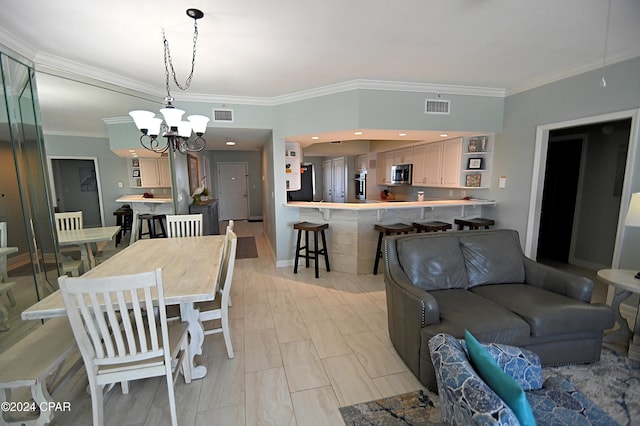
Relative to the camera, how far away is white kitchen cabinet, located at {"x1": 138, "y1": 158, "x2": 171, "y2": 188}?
3.74m

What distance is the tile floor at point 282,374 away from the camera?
1.74m

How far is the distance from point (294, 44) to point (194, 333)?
2.55m

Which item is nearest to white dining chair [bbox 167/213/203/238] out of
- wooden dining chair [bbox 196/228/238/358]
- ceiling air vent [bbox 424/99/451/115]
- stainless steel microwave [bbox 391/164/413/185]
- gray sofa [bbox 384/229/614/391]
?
wooden dining chair [bbox 196/228/238/358]

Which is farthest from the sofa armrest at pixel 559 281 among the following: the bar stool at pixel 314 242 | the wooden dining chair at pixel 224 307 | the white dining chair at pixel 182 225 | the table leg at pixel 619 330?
the white dining chair at pixel 182 225

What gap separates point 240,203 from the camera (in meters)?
9.15

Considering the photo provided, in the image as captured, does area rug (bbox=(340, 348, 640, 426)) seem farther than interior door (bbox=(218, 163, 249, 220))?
No

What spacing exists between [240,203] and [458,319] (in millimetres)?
8142

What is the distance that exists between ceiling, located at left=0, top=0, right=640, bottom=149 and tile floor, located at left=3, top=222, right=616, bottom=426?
2.56 m

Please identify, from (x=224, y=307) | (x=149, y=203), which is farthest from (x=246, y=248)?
(x=224, y=307)

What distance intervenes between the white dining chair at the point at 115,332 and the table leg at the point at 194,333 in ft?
1.09

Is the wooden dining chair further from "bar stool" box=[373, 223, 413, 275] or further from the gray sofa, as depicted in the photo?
"bar stool" box=[373, 223, 413, 275]

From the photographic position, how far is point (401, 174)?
229 inches

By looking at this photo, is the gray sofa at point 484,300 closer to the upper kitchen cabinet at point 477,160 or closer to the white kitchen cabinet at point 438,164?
the upper kitchen cabinet at point 477,160

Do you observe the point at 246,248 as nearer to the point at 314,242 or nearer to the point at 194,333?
the point at 314,242
